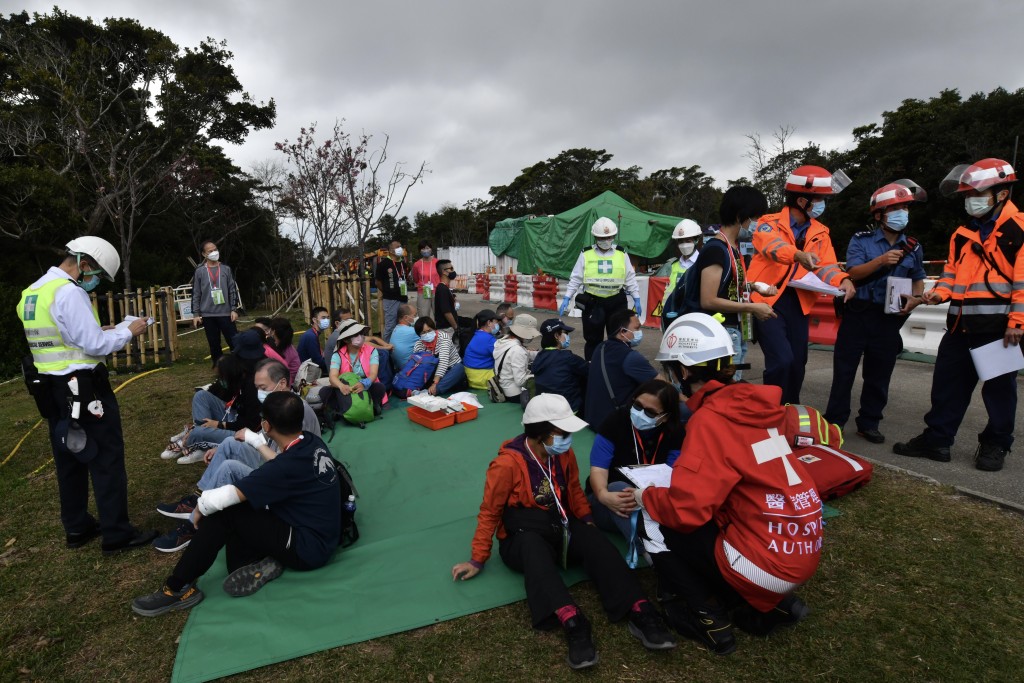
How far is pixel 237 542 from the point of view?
312 centimetres

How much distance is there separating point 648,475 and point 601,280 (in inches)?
143

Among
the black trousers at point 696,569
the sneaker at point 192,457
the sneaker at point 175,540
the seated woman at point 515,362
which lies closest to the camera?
the black trousers at point 696,569

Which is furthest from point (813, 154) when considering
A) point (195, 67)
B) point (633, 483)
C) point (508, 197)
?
point (633, 483)

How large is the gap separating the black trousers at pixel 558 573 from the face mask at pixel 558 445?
401 mm

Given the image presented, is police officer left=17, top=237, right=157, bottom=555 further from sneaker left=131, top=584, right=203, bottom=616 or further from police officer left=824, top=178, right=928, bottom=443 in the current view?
police officer left=824, top=178, right=928, bottom=443

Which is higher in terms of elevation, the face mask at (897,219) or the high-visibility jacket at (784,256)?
the face mask at (897,219)

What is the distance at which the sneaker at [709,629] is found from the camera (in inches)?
93.4

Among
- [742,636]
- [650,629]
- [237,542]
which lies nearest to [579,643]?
→ [650,629]

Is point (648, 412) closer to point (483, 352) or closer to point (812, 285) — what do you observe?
point (812, 285)

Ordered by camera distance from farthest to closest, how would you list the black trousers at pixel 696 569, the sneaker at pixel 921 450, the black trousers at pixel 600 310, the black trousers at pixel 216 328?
the black trousers at pixel 216 328 → the black trousers at pixel 600 310 → the sneaker at pixel 921 450 → the black trousers at pixel 696 569

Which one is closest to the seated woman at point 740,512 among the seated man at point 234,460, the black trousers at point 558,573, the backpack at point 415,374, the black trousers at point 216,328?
the black trousers at point 558,573

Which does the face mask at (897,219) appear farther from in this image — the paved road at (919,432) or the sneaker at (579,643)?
the sneaker at (579,643)

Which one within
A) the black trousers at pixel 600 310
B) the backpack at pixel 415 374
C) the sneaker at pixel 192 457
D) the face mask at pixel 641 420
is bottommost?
the sneaker at pixel 192 457

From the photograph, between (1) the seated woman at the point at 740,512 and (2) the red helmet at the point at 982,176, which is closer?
(1) the seated woman at the point at 740,512
